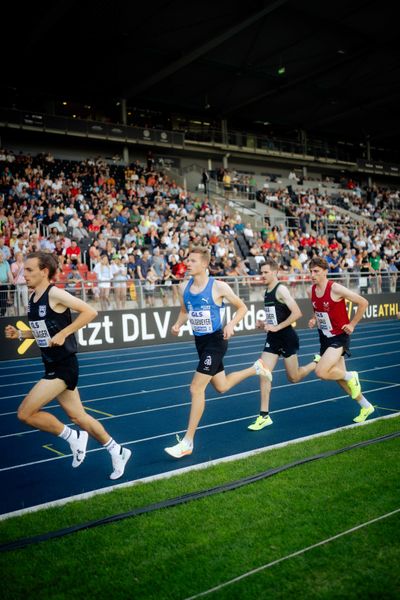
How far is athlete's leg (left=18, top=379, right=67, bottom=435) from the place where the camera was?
15.4 ft

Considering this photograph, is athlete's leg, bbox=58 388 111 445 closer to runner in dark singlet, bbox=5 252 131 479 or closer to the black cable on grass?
runner in dark singlet, bbox=5 252 131 479

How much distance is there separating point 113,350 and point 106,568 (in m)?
11.9

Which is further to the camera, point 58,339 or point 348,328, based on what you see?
point 348,328

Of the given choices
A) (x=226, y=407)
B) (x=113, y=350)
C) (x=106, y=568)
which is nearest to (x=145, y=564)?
(x=106, y=568)

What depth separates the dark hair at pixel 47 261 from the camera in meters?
4.84

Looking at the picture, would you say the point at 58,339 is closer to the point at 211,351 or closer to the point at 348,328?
the point at 211,351

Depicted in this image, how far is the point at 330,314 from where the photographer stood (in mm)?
6762

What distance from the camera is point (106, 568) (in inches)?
129

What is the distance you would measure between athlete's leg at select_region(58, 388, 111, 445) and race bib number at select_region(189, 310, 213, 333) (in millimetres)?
1500

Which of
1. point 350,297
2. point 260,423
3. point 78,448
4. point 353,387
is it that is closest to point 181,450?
point 78,448

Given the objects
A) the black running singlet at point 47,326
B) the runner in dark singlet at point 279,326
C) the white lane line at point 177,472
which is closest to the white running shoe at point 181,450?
the white lane line at point 177,472

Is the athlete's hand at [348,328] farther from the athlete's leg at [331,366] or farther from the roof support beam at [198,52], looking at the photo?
the roof support beam at [198,52]

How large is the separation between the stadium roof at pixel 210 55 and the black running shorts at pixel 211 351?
19.7m

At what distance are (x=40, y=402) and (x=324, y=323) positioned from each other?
3761mm
